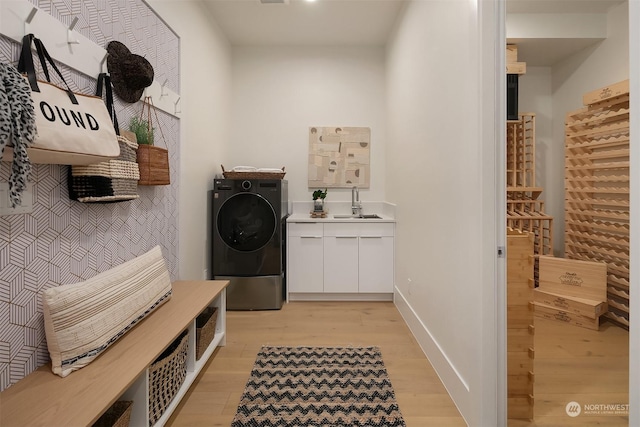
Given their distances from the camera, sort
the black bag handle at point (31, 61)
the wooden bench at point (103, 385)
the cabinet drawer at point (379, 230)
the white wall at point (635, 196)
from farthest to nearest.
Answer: the cabinet drawer at point (379, 230), the black bag handle at point (31, 61), the wooden bench at point (103, 385), the white wall at point (635, 196)

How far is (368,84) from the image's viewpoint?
13.5 feet

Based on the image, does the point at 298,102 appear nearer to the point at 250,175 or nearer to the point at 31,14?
the point at 250,175

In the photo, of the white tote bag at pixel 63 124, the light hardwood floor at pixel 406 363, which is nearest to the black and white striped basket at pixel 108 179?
the white tote bag at pixel 63 124

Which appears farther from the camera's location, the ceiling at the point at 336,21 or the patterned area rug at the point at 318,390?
the ceiling at the point at 336,21

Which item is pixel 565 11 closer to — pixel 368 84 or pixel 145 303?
pixel 368 84

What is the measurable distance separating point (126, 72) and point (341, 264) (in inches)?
99.1

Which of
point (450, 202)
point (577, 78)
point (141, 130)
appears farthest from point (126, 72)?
point (577, 78)

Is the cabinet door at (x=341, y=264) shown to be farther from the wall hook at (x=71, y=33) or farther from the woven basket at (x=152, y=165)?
the wall hook at (x=71, y=33)

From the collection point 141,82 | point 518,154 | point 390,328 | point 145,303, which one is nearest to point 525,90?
point 518,154

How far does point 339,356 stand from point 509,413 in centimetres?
104

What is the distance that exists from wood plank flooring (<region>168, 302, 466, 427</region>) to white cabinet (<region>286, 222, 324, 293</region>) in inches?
8.1

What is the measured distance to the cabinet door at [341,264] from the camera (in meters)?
3.54

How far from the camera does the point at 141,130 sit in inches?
77.0

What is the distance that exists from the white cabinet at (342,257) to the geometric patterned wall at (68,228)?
1492mm
